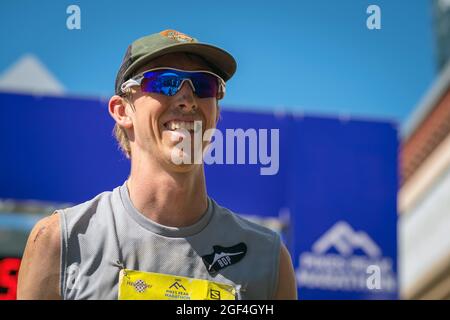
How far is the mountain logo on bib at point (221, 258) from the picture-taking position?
9.25 ft

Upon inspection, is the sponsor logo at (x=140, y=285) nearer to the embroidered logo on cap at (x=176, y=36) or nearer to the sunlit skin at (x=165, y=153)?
the sunlit skin at (x=165, y=153)

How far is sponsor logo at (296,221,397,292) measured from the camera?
25.7 ft

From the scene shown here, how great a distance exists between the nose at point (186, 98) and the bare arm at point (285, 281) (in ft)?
2.15

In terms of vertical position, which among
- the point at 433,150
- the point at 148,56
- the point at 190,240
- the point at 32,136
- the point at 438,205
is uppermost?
the point at 433,150

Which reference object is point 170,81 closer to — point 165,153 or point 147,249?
point 165,153

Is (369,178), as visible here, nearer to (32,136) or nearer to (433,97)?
(32,136)

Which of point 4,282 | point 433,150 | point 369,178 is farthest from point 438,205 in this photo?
point 4,282

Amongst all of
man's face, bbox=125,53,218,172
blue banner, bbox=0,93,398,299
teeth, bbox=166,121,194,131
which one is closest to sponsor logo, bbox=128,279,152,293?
man's face, bbox=125,53,218,172

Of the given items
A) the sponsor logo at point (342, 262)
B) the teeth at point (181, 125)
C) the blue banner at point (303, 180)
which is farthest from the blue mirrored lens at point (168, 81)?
the sponsor logo at point (342, 262)

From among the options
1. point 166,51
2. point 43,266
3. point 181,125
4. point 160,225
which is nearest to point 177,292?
point 160,225

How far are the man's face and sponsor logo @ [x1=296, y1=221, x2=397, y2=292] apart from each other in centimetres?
517

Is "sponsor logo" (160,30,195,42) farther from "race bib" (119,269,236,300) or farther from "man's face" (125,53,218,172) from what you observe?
"race bib" (119,269,236,300)

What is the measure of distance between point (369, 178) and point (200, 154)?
557cm

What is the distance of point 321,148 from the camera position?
8.20 metres
